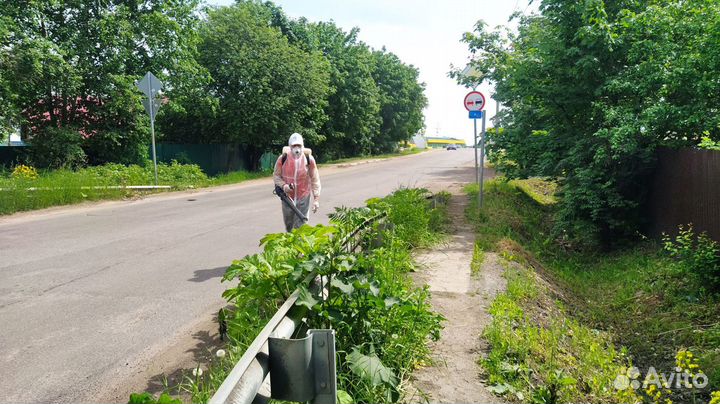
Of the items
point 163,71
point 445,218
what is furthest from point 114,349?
point 163,71

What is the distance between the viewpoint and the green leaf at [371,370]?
318 centimetres

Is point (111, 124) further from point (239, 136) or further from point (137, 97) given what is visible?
point (239, 136)

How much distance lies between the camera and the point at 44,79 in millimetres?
17766

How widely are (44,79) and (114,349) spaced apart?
1676 centimetres

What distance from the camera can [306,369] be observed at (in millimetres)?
2303

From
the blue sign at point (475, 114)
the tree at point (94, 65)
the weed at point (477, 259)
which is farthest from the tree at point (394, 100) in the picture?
the weed at point (477, 259)

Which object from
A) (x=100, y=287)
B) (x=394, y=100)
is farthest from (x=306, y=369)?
(x=394, y=100)

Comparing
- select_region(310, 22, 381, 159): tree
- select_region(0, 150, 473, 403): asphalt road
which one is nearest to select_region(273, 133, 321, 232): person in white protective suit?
select_region(0, 150, 473, 403): asphalt road

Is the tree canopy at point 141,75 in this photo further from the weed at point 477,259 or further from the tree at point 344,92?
the weed at point 477,259

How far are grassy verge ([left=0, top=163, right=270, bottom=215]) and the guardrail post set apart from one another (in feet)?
41.0

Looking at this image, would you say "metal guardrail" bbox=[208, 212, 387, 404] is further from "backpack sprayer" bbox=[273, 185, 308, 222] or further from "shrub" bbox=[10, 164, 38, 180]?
"shrub" bbox=[10, 164, 38, 180]

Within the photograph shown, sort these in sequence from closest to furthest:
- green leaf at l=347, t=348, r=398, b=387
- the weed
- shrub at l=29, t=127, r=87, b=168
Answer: green leaf at l=347, t=348, r=398, b=387 → the weed → shrub at l=29, t=127, r=87, b=168

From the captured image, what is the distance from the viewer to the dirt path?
3.52 metres

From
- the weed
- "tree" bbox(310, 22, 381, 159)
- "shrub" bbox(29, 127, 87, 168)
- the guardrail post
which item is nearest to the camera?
the guardrail post
